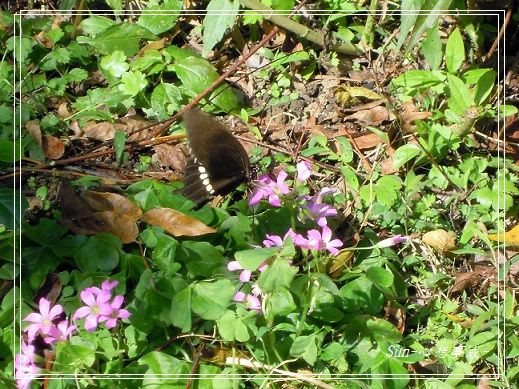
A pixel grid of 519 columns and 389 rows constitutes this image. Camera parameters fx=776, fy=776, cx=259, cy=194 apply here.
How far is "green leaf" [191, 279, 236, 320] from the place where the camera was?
1.96 metres

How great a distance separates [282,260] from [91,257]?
2.37 ft

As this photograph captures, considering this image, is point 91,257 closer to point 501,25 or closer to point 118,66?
point 118,66

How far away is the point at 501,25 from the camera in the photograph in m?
2.70

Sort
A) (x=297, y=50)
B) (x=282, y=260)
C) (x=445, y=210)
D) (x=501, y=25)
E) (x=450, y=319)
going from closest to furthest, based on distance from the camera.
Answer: (x=282, y=260) → (x=450, y=319) → (x=445, y=210) → (x=501, y=25) → (x=297, y=50)

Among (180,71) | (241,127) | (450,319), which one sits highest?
(180,71)

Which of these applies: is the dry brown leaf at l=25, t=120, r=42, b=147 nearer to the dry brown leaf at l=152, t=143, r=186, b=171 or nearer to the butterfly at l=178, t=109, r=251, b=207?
the dry brown leaf at l=152, t=143, r=186, b=171

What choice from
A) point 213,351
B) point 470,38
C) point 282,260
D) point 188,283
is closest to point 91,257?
point 188,283

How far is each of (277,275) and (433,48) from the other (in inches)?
50.1

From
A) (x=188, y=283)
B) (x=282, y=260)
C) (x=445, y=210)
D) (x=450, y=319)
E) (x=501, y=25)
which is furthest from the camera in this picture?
(x=501, y=25)

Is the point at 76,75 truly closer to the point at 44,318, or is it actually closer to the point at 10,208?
the point at 10,208

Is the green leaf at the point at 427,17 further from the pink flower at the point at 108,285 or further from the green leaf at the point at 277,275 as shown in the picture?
the pink flower at the point at 108,285

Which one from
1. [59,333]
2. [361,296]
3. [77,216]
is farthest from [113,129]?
[361,296]

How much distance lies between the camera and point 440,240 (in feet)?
7.69

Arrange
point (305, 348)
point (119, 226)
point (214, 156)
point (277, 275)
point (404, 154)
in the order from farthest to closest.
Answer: point (404, 154), point (119, 226), point (214, 156), point (305, 348), point (277, 275)
